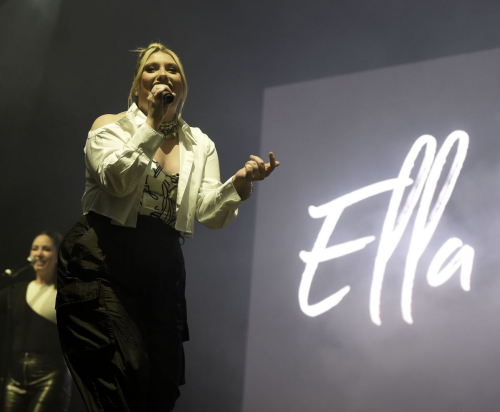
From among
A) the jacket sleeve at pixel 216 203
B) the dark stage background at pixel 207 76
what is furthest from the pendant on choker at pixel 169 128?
the dark stage background at pixel 207 76

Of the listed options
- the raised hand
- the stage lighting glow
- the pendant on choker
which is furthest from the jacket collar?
the stage lighting glow

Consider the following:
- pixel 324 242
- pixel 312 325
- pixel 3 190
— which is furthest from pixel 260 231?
pixel 3 190

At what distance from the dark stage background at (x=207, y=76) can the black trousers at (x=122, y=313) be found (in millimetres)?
1805

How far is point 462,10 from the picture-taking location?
3.09 meters

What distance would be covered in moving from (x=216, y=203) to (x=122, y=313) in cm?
35

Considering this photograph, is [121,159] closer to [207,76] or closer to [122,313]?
[122,313]

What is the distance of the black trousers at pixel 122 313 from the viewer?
1168 millimetres

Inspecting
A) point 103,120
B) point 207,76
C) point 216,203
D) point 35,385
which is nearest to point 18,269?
point 35,385

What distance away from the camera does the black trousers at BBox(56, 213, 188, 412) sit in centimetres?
117

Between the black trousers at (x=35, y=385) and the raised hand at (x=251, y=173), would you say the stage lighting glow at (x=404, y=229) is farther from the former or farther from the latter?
the raised hand at (x=251, y=173)

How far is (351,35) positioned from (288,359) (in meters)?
1.93

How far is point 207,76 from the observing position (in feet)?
11.0

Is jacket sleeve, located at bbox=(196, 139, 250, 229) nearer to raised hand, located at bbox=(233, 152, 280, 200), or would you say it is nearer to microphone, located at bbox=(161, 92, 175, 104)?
raised hand, located at bbox=(233, 152, 280, 200)

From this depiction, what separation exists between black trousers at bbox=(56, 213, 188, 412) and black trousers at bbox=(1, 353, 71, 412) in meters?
1.69
